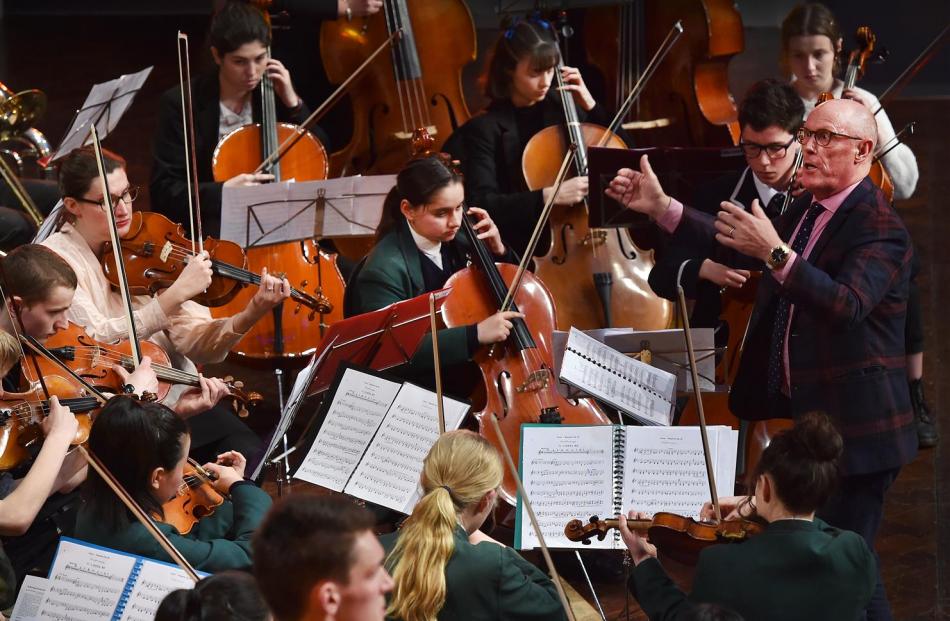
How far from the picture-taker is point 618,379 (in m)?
3.29

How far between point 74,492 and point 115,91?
1857 mm

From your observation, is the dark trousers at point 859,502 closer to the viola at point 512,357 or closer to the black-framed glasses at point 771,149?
the viola at point 512,357

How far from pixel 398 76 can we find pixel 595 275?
1.31m

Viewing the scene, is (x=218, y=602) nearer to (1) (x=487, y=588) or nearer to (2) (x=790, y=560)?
(1) (x=487, y=588)

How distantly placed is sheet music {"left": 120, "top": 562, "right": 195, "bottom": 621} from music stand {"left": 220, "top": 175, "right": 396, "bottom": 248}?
1.84 m

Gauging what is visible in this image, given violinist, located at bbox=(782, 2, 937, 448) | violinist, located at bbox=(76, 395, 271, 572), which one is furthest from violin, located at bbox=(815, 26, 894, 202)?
violinist, located at bbox=(76, 395, 271, 572)

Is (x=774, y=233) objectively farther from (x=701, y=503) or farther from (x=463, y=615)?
(x=463, y=615)

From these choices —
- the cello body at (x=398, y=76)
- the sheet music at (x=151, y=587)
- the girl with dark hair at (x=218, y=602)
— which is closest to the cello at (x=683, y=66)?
the cello body at (x=398, y=76)

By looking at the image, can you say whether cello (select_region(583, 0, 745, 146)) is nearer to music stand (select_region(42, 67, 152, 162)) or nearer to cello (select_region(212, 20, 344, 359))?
cello (select_region(212, 20, 344, 359))

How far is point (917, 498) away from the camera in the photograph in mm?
4230

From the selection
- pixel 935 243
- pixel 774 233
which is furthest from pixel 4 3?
pixel 774 233

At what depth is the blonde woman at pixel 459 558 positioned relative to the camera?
8.10 feet

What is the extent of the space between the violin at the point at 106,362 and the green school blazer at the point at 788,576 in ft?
4.68

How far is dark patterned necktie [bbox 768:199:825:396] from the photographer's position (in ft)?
10.7
